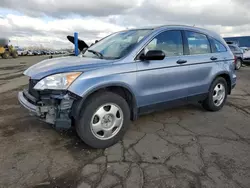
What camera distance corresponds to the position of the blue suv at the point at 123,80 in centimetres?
283

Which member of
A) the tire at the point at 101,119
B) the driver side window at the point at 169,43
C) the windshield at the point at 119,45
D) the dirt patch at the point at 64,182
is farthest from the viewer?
the driver side window at the point at 169,43

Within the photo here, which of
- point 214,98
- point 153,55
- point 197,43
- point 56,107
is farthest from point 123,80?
point 214,98

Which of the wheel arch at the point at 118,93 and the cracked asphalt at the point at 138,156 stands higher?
the wheel arch at the point at 118,93

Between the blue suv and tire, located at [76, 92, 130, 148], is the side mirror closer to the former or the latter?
the blue suv

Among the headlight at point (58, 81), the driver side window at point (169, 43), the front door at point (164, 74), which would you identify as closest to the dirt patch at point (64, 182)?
the headlight at point (58, 81)

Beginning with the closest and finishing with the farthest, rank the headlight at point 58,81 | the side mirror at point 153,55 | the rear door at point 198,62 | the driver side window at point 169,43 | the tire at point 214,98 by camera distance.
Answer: the headlight at point 58,81, the side mirror at point 153,55, the driver side window at point 169,43, the rear door at point 198,62, the tire at point 214,98

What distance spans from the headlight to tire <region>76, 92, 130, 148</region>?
369mm

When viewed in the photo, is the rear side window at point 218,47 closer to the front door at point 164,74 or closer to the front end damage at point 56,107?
the front door at point 164,74

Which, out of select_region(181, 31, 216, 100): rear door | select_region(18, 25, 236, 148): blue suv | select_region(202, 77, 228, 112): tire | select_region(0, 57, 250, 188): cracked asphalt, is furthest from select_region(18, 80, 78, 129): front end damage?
select_region(202, 77, 228, 112): tire

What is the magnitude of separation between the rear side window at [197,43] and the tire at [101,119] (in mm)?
1901

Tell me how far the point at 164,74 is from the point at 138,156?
4.77 feet

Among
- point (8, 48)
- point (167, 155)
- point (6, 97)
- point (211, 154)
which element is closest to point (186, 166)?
point (167, 155)

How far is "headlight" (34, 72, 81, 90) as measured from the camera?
→ 2760 millimetres

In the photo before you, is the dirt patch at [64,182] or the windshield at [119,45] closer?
the dirt patch at [64,182]
